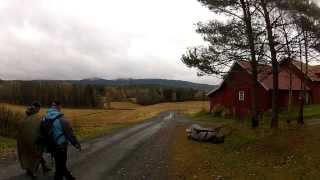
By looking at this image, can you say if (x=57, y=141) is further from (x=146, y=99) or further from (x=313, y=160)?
(x=146, y=99)

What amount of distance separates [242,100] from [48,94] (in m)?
82.4

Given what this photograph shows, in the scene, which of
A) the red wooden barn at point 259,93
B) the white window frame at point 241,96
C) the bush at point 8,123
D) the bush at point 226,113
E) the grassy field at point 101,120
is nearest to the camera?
the bush at point 8,123

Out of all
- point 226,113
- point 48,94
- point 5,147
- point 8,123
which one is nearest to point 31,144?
point 5,147

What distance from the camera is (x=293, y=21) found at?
26.4 m

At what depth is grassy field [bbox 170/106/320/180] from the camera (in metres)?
14.9

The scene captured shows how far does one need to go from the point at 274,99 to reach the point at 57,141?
16362mm

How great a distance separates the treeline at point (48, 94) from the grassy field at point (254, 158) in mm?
101424

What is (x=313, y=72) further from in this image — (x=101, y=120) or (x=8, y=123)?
(x=8, y=123)

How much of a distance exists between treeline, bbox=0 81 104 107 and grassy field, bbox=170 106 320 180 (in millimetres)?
101424

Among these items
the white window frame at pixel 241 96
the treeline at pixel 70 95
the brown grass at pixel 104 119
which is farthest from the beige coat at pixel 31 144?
the treeline at pixel 70 95

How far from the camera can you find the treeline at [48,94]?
125 metres

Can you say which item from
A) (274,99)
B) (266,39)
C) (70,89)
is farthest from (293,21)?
(70,89)

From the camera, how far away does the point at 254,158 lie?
18094 mm

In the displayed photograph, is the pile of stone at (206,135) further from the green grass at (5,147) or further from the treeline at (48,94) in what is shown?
the treeline at (48,94)
